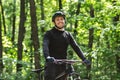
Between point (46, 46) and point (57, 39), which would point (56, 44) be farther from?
point (46, 46)

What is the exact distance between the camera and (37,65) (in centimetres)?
1492

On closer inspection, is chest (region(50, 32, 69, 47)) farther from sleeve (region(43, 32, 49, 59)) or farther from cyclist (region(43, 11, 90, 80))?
sleeve (region(43, 32, 49, 59))

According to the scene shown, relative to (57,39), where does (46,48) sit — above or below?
below

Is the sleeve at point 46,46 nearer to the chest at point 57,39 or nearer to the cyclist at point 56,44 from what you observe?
the cyclist at point 56,44

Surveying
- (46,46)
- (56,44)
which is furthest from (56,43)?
(46,46)

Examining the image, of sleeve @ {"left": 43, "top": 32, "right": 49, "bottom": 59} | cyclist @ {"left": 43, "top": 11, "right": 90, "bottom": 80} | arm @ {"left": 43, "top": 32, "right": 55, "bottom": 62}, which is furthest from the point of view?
cyclist @ {"left": 43, "top": 11, "right": 90, "bottom": 80}

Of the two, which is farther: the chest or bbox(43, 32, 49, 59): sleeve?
the chest

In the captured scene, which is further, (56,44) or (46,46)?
(56,44)

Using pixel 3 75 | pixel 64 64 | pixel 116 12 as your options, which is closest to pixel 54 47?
pixel 64 64

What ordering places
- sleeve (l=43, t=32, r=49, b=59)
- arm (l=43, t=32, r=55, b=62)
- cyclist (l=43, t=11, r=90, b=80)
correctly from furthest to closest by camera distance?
cyclist (l=43, t=11, r=90, b=80) < sleeve (l=43, t=32, r=49, b=59) < arm (l=43, t=32, r=55, b=62)

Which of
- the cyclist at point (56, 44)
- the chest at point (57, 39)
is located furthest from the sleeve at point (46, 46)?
the chest at point (57, 39)

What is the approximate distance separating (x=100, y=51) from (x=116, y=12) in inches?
61.8

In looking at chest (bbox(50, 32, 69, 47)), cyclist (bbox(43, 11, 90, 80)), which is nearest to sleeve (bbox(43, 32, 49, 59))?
cyclist (bbox(43, 11, 90, 80))

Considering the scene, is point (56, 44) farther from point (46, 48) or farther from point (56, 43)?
point (46, 48)
